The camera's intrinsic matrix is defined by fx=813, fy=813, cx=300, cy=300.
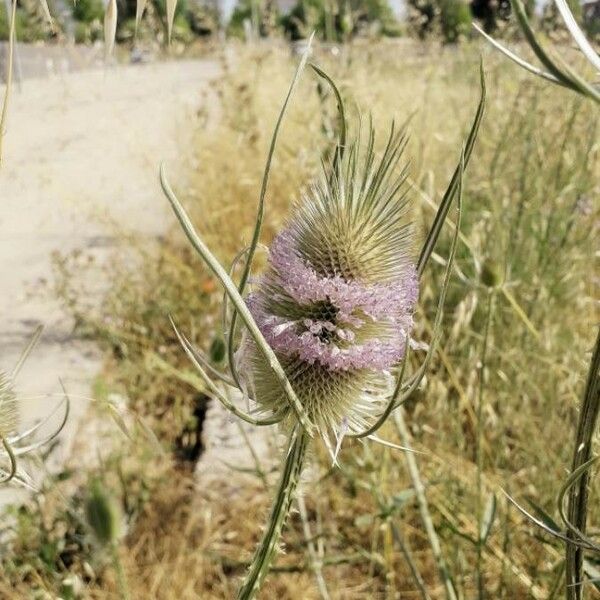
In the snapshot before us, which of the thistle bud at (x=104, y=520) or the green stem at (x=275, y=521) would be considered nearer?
the green stem at (x=275, y=521)

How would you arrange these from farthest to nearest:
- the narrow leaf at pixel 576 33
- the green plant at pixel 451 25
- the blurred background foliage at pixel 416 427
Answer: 1. the green plant at pixel 451 25
2. the blurred background foliage at pixel 416 427
3. the narrow leaf at pixel 576 33

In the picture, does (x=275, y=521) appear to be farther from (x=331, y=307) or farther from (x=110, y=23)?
(x=110, y=23)

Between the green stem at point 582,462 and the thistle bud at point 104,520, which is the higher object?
the green stem at point 582,462

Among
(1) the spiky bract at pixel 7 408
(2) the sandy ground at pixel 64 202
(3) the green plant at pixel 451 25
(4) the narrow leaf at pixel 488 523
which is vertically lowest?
(2) the sandy ground at pixel 64 202

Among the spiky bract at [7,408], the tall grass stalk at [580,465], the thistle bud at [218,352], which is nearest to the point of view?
the tall grass stalk at [580,465]

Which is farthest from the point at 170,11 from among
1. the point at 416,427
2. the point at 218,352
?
the point at 416,427

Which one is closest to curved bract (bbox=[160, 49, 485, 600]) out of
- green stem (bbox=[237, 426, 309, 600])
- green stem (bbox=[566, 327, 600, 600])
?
green stem (bbox=[237, 426, 309, 600])

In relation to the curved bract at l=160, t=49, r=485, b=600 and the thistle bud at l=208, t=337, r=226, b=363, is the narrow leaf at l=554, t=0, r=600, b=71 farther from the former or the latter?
the thistle bud at l=208, t=337, r=226, b=363

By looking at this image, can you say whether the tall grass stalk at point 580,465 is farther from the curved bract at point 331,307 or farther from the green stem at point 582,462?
the curved bract at point 331,307

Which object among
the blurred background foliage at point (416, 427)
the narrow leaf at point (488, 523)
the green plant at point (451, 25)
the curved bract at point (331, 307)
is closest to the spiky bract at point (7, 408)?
the curved bract at point (331, 307)
